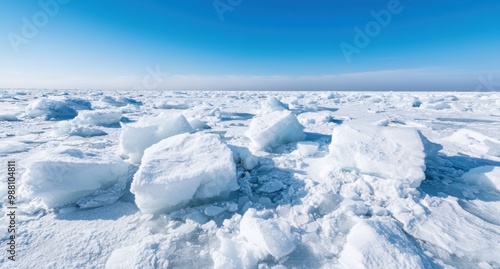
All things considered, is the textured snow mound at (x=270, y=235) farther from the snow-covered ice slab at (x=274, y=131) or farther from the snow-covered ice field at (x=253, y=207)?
the snow-covered ice slab at (x=274, y=131)

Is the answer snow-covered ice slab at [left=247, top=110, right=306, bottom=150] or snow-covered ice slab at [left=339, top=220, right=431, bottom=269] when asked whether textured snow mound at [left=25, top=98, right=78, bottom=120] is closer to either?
snow-covered ice slab at [left=247, top=110, right=306, bottom=150]

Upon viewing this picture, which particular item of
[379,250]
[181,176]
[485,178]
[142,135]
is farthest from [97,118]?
[485,178]

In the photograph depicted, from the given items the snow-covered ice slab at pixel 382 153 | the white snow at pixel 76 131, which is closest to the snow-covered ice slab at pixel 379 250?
the snow-covered ice slab at pixel 382 153

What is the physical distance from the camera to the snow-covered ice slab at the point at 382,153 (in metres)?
2.74

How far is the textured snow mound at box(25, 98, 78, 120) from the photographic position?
877cm

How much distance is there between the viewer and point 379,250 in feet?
5.70

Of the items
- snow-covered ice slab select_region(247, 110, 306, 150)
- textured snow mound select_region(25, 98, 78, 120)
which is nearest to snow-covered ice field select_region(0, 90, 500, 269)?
snow-covered ice slab select_region(247, 110, 306, 150)

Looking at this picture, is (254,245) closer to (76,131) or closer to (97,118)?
(76,131)

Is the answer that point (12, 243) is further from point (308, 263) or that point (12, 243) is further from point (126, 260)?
point (308, 263)

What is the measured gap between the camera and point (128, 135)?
3.67 meters

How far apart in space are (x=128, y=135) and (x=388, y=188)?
353 centimetres

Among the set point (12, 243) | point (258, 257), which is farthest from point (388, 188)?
point (12, 243)

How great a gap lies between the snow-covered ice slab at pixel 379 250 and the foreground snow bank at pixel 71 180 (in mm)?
2368

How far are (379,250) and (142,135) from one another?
11.0ft
